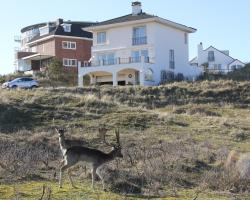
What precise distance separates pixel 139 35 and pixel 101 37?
5.06 meters

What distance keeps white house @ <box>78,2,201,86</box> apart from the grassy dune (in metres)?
8.05

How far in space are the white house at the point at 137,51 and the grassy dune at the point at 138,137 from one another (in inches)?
317

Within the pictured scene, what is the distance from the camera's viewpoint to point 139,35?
6081cm

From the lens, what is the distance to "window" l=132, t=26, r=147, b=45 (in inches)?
2381

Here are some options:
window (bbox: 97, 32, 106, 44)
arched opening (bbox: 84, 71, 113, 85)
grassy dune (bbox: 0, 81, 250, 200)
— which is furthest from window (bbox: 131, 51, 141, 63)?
grassy dune (bbox: 0, 81, 250, 200)

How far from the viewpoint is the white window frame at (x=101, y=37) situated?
63.4 meters

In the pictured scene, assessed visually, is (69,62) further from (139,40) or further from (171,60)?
(171,60)

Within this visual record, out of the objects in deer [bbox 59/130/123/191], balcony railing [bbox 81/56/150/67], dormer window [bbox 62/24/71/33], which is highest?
dormer window [bbox 62/24/71/33]

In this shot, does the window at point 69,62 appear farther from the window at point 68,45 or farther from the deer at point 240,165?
the deer at point 240,165

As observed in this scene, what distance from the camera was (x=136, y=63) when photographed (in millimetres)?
56188

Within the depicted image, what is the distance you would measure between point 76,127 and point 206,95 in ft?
63.8

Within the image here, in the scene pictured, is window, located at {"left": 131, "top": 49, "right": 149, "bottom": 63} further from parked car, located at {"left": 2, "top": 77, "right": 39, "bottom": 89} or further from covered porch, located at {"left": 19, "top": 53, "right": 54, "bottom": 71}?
covered porch, located at {"left": 19, "top": 53, "right": 54, "bottom": 71}

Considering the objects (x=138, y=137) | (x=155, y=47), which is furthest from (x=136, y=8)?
(x=138, y=137)

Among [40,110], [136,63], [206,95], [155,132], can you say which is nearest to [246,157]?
[155,132]
